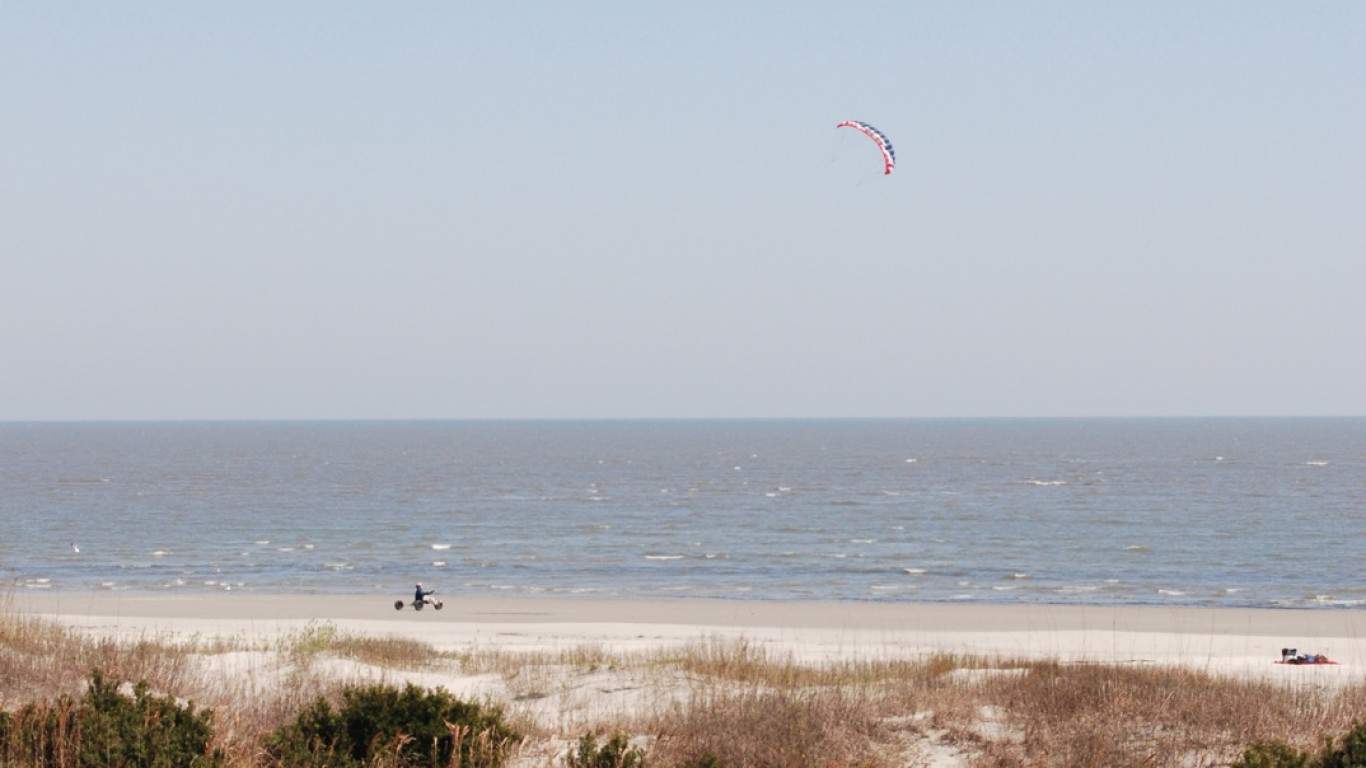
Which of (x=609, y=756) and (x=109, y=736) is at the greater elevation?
(x=109, y=736)

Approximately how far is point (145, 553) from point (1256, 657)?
140ft

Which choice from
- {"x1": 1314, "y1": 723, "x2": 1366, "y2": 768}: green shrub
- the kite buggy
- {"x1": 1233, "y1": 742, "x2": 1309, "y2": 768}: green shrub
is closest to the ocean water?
the kite buggy

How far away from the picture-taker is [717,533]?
63719mm

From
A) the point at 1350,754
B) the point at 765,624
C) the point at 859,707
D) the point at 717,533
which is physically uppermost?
the point at 1350,754

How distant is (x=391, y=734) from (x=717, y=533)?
176 ft

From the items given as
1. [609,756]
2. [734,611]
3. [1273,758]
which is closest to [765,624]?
[734,611]

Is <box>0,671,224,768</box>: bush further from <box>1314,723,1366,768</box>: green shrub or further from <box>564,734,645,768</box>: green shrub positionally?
<box>1314,723,1366,768</box>: green shrub

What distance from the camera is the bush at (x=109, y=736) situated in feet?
30.9

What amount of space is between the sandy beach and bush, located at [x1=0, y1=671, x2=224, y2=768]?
15.3 metres

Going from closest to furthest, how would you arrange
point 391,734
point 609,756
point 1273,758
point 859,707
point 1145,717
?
point 1273,758, point 609,756, point 391,734, point 1145,717, point 859,707

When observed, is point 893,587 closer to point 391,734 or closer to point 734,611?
point 734,611

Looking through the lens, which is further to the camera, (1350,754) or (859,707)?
(859,707)

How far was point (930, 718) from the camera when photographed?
12.7 m

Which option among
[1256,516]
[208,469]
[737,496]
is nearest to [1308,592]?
[1256,516]
